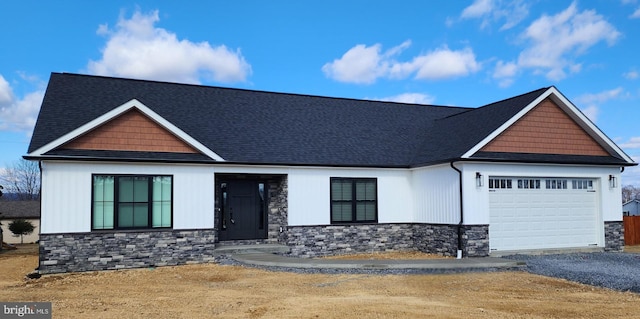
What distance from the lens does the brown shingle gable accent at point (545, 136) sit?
693 inches

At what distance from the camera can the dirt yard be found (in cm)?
935

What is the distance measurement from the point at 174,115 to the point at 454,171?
9.25 metres

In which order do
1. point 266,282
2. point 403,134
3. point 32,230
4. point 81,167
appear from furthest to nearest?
1. point 32,230
2. point 403,134
3. point 81,167
4. point 266,282

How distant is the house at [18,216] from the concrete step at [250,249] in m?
27.5

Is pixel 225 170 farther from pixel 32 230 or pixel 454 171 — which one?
pixel 32 230

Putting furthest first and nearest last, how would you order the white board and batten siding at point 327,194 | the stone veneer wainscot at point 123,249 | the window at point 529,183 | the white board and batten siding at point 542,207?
the white board and batten siding at point 327,194, the window at point 529,183, the white board and batten siding at point 542,207, the stone veneer wainscot at point 123,249

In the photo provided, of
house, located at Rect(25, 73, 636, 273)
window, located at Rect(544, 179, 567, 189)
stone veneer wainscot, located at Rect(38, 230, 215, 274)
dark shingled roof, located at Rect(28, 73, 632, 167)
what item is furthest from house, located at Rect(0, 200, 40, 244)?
window, located at Rect(544, 179, 567, 189)

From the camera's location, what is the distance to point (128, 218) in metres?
15.6

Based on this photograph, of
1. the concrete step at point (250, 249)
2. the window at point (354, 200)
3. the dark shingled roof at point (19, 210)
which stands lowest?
the concrete step at point (250, 249)

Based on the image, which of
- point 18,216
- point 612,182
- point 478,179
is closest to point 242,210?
point 478,179

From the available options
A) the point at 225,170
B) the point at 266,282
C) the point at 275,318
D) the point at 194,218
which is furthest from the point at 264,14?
the point at 275,318

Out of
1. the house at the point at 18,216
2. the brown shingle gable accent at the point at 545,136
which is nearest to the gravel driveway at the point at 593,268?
the brown shingle gable accent at the point at 545,136

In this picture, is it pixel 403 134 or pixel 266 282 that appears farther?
pixel 403 134

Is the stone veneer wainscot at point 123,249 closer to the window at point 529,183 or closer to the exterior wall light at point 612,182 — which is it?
the window at point 529,183
